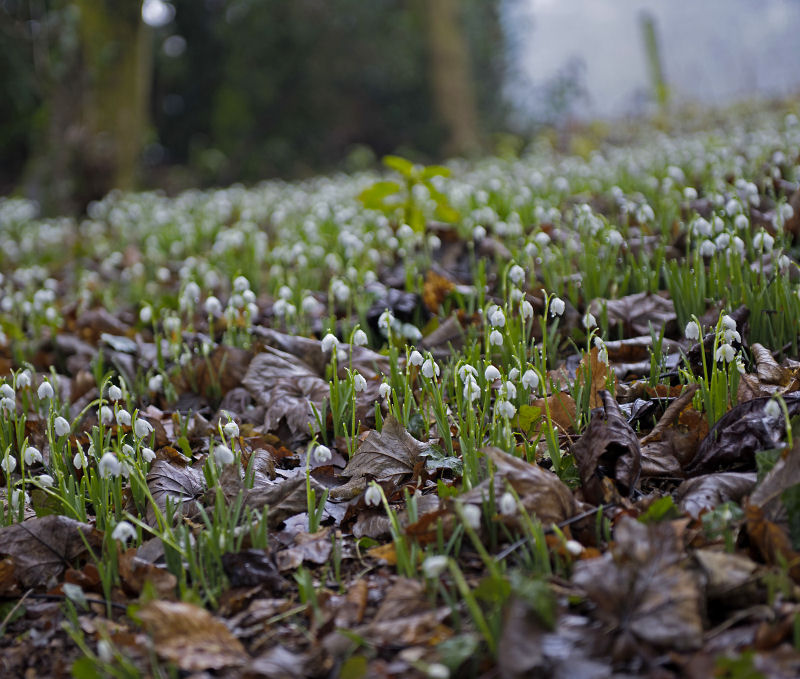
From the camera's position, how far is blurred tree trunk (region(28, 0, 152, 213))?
8086 mm

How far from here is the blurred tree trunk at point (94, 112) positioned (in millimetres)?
8086

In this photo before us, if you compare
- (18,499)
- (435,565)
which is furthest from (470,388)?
(18,499)

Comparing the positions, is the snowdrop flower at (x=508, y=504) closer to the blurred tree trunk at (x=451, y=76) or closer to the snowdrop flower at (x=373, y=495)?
the snowdrop flower at (x=373, y=495)

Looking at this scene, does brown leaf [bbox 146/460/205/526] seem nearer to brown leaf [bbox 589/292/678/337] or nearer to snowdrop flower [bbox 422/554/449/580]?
snowdrop flower [bbox 422/554/449/580]

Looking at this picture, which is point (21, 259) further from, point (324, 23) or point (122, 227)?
point (324, 23)

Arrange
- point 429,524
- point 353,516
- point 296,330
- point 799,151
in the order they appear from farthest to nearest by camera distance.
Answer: point 799,151
point 296,330
point 353,516
point 429,524

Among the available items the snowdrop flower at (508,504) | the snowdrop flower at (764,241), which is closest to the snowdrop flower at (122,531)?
the snowdrop flower at (508,504)

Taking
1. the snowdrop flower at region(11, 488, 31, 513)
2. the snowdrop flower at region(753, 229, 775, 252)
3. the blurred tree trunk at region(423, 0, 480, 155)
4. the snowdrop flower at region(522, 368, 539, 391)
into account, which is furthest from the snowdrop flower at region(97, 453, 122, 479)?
the blurred tree trunk at region(423, 0, 480, 155)

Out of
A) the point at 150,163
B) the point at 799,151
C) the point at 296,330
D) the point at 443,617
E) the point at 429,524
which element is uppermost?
the point at 150,163

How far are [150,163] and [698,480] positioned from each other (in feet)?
46.2

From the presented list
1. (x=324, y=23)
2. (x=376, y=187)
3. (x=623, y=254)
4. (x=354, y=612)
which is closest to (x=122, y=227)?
(x=376, y=187)

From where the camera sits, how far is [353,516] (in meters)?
2.03

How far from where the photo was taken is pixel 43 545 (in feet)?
6.29

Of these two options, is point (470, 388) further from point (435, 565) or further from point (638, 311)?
point (638, 311)
